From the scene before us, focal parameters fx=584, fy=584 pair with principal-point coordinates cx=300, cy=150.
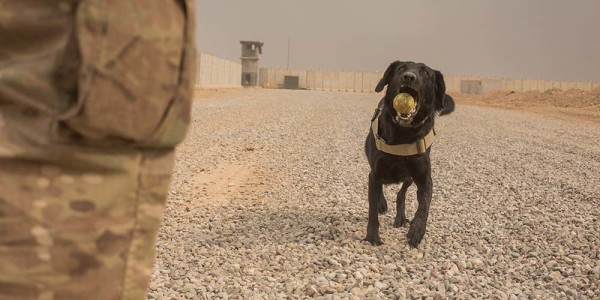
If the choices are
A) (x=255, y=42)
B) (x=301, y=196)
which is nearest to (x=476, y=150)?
(x=301, y=196)

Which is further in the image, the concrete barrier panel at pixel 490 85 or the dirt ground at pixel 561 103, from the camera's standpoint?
the concrete barrier panel at pixel 490 85

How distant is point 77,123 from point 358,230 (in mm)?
4166

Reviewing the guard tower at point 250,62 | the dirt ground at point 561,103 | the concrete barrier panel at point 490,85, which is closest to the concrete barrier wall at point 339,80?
the concrete barrier panel at point 490,85

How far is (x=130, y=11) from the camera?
3.48 ft

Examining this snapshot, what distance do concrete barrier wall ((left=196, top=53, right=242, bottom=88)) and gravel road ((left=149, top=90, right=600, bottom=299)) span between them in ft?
80.4

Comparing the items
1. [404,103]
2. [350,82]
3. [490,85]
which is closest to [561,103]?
[404,103]

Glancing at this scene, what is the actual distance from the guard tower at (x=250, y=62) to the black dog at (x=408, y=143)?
52.8 m

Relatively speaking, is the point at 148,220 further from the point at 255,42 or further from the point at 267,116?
the point at 255,42

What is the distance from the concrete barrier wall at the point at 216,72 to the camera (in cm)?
3641

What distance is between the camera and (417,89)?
4.46 m

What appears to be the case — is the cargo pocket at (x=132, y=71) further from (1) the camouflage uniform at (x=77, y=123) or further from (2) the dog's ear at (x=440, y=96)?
(2) the dog's ear at (x=440, y=96)

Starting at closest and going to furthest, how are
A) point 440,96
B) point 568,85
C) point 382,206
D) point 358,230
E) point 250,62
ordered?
point 440,96 < point 358,230 < point 382,206 < point 250,62 < point 568,85

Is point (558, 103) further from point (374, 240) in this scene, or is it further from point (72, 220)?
point (72, 220)

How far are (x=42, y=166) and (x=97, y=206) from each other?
0.41 feet
